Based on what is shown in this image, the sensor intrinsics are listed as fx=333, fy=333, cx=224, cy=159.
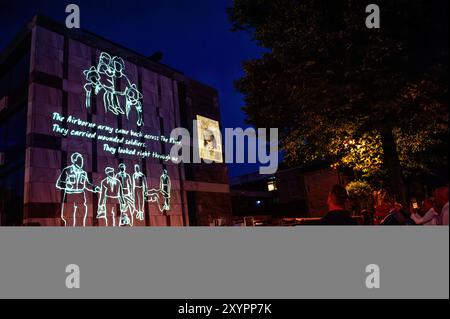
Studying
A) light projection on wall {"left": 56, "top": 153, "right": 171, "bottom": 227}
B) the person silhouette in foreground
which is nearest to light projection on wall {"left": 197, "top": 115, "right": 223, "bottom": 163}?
light projection on wall {"left": 56, "top": 153, "right": 171, "bottom": 227}

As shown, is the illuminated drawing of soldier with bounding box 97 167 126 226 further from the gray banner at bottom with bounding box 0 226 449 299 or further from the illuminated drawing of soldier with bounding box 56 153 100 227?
the gray banner at bottom with bounding box 0 226 449 299

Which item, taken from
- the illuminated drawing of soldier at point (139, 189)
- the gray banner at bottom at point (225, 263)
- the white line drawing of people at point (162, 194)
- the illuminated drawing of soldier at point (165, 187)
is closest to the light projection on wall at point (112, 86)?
the illuminated drawing of soldier at point (139, 189)

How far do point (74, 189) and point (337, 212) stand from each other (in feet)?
39.7

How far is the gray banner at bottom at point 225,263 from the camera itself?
119 inches

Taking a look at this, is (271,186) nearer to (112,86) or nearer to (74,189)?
(112,86)

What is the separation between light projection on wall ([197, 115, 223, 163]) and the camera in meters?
21.3

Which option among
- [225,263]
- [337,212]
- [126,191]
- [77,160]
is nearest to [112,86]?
[77,160]

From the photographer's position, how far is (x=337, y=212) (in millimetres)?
3945

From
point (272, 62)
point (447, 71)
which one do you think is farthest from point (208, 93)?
point (447, 71)

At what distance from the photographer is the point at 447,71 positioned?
391 cm

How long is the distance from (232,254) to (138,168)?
14141mm

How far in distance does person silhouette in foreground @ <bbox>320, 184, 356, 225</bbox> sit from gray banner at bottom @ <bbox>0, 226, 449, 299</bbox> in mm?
764

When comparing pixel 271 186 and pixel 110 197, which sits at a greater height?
pixel 271 186

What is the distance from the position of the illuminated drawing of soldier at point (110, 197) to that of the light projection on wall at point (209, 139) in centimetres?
673
